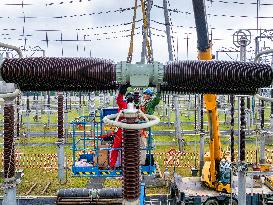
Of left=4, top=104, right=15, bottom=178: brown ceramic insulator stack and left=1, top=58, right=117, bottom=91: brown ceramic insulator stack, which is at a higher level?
left=1, top=58, right=117, bottom=91: brown ceramic insulator stack

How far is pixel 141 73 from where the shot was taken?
494 centimetres

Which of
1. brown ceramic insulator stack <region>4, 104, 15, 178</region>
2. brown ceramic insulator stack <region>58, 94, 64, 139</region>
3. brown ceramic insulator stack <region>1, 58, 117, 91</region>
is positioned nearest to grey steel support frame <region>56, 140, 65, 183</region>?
brown ceramic insulator stack <region>58, 94, 64, 139</region>

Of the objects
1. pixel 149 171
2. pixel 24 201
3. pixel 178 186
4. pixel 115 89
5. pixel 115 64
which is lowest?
pixel 24 201

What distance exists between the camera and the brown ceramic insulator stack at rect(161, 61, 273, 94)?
497 cm

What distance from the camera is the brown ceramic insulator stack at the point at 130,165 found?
5.09m

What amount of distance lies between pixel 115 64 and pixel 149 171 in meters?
6.02

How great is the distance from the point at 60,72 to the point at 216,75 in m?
2.14

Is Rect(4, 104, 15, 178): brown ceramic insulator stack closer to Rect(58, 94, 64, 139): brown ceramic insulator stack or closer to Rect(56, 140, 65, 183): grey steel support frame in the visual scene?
Rect(56, 140, 65, 183): grey steel support frame

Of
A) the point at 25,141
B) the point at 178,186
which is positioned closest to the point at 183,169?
the point at 178,186

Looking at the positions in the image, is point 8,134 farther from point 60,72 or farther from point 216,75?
point 216,75

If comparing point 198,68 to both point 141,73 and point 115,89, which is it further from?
point 115,89

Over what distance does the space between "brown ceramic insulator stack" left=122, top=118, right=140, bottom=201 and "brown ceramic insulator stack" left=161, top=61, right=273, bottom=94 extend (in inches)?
33.8

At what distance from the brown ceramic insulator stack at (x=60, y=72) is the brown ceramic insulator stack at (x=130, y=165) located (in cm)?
74

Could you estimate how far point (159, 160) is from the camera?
2205 cm
